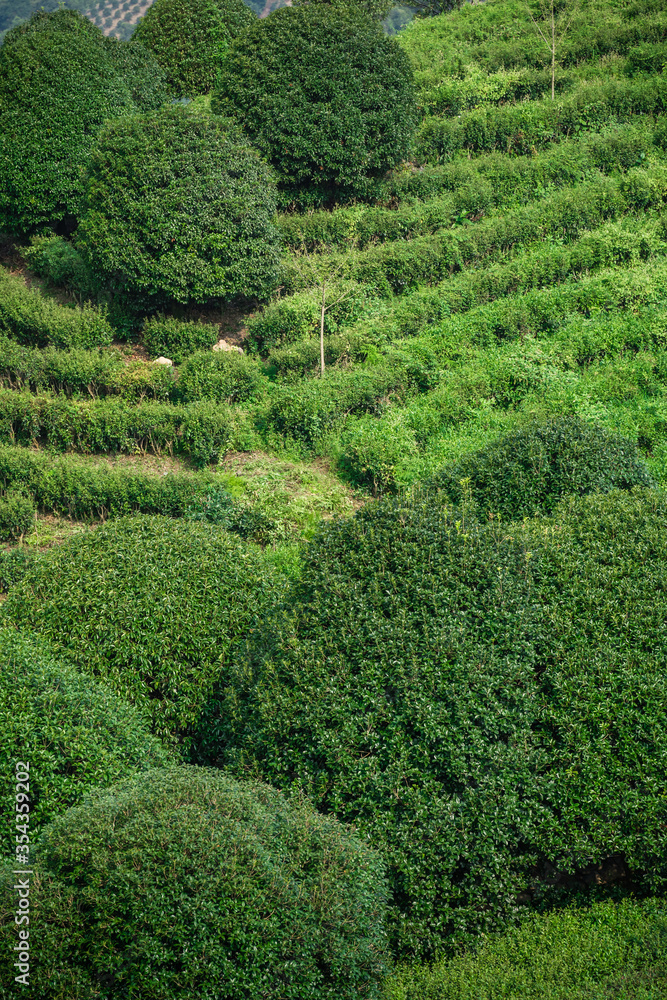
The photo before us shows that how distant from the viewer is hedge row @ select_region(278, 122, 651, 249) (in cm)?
2355

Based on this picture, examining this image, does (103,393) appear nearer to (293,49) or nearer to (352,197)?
(352,197)

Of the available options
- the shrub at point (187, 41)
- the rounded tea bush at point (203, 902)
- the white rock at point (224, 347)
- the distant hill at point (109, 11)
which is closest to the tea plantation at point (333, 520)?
the rounded tea bush at point (203, 902)

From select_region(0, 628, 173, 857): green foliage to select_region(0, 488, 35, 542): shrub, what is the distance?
570 cm

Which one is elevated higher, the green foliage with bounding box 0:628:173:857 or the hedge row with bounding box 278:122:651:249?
the hedge row with bounding box 278:122:651:249

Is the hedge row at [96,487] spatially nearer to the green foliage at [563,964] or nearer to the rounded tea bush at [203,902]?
the rounded tea bush at [203,902]

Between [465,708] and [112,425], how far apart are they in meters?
10.5

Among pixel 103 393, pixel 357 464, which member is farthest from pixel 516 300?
pixel 103 393

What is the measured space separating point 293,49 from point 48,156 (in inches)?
265

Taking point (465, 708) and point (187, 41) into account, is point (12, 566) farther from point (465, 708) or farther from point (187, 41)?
point (187, 41)

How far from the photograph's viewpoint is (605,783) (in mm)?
9492

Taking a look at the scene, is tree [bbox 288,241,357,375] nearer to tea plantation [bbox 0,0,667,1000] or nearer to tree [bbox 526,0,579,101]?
tea plantation [bbox 0,0,667,1000]

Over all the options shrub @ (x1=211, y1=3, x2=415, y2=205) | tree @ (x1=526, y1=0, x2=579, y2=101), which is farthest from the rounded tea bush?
tree @ (x1=526, y1=0, x2=579, y2=101)

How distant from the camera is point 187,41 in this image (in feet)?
102

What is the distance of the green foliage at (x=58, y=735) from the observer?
31.5 feet
